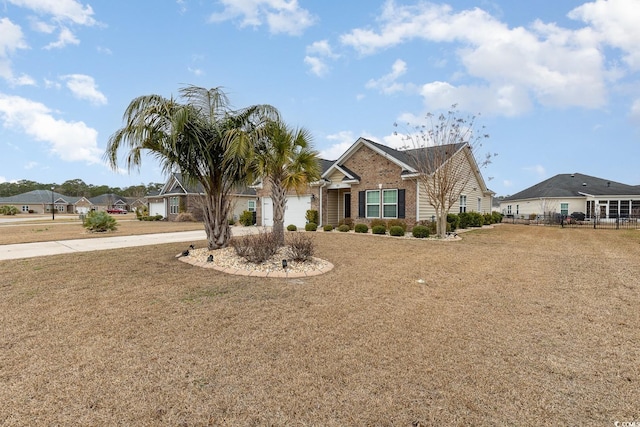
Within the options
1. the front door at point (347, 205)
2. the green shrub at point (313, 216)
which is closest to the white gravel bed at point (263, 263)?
the green shrub at point (313, 216)

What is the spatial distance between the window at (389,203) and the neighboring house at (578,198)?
55.9 ft

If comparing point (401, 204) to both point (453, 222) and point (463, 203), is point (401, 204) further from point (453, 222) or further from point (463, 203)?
point (463, 203)

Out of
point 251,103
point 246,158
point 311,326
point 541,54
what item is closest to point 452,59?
point 541,54

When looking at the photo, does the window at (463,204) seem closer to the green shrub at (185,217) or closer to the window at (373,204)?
the window at (373,204)

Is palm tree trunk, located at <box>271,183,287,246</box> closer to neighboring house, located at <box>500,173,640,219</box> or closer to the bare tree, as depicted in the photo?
the bare tree

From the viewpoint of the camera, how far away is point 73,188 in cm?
9038

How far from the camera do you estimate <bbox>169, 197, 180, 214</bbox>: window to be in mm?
32312

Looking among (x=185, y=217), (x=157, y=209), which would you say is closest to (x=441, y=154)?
(x=185, y=217)

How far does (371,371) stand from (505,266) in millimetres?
6490

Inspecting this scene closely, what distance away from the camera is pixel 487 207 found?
25594mm

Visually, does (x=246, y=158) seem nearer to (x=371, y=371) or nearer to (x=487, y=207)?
(x=371, y=371)

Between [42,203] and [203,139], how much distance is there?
286 ft

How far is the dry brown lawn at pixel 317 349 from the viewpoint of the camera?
2402 mm

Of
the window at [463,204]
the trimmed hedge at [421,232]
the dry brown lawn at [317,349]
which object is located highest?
the window at [463,204]
